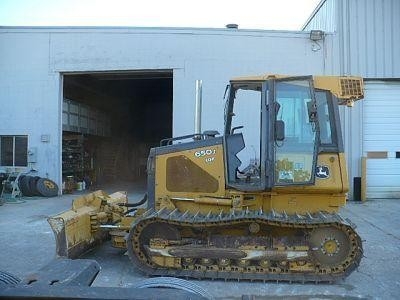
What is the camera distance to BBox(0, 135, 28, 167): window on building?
15320 mm

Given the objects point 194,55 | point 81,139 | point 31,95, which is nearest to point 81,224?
point 194,55

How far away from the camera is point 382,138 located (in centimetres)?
1432

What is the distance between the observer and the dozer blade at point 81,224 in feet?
19.4

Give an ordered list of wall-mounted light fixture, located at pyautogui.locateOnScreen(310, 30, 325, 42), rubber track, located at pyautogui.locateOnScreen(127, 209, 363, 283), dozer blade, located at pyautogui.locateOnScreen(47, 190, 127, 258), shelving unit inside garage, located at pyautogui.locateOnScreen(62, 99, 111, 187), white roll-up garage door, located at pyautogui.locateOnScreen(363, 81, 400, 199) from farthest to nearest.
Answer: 1. shelving unit inside garage, located at pyautogui.locateOnScreen(62, 99, 111, 187)
2. white roll-up garage door, located at pyautogui.locateOnScreen(363, 81, 400, 199)
3. wall-mounted light fixture, located at pyautogui.locateOnScreen(310, 30, 325, 42)
4. dozer blade, located at pyautogui.locateOnScreen(47, 190, 127, 258)
5. rubber track, located at pyautogui.locateOnScreen(127, 209, 363, 283)

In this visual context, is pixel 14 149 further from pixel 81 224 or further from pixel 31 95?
pixel 81 224

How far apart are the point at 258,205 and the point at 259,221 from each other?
0.67 metres

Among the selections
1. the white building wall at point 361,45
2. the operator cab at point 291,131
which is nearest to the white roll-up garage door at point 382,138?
the white building wall at point 361,45

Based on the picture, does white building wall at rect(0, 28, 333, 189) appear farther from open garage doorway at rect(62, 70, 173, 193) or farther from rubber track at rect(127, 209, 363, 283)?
rubber track at rect(127, 209, 363, 283)

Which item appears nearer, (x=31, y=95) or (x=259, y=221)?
(x=259, y=221)

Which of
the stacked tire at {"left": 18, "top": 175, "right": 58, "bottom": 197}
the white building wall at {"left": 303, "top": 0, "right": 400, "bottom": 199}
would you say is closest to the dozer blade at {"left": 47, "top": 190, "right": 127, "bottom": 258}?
the stacked tire at {"left": 18, "top": 175, "right": 58, "bottom": 197}

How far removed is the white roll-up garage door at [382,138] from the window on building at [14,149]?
10775 mm

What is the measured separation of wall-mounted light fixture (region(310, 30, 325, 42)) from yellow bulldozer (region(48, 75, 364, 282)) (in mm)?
8439

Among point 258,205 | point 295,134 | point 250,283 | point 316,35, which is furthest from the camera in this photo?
point 316,35

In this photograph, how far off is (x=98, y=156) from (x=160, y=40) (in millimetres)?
9358
